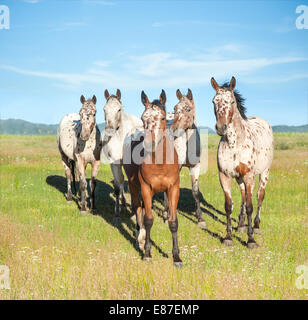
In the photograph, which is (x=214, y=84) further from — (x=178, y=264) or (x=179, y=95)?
(x=178, y=264)

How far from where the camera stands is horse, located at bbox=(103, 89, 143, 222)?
9.06 m

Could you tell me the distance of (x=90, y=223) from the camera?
966 cm

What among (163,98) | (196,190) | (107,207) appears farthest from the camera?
(107,207)

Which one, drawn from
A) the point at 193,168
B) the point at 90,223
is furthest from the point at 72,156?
the point at 193,168

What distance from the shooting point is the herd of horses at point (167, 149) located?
20.4 feet

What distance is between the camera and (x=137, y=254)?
7117 millimetres

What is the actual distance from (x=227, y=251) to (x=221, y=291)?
223 centimetres

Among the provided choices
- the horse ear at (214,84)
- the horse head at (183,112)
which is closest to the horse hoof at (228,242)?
the horse head at (183,112)

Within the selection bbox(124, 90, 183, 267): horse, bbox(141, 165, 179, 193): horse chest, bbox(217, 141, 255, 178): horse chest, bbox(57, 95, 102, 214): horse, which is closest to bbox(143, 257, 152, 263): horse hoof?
bbox(124, 90, 183, 267): horse

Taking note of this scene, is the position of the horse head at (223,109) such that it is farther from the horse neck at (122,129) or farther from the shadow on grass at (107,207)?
the horse neck at (122,129)

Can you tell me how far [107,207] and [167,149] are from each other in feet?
20.6

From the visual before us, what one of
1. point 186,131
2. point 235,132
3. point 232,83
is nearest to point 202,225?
point 186,131

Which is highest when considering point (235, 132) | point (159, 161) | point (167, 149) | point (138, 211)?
point (235, 132)
